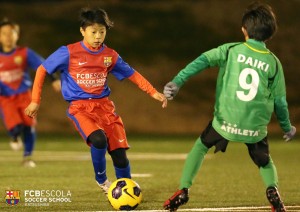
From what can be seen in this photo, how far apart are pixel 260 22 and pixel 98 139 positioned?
191 centimetres

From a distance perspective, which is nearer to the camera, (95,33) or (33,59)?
(95,33)

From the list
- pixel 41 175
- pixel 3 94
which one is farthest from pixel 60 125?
pixel 41 175

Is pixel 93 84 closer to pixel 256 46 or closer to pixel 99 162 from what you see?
pixel 99 162

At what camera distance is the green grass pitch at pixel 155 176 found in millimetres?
8133

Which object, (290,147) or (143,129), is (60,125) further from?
(290,147)

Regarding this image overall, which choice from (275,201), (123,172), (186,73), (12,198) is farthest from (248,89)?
(12,198)

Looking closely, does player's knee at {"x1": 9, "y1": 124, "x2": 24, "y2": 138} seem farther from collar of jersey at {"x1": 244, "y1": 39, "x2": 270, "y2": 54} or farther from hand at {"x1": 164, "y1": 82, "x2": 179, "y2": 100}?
collar of jersey at {"x1": 244, "y1": 39, "x2": 270, "y2": 54}

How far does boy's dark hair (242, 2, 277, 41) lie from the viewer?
6910 mm

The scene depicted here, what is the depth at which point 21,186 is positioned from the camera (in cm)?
940

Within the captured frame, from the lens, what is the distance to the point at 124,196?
292 inches

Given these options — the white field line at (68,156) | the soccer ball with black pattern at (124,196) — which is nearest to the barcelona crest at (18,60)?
the white field line at (68,156)

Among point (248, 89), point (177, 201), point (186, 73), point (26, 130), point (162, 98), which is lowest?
point (26, 130)

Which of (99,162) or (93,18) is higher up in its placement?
(93,18)

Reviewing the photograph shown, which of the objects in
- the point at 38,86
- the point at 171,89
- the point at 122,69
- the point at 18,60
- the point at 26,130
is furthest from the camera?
the point at 26,130
